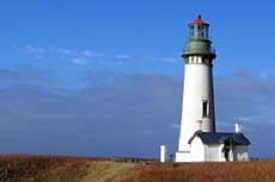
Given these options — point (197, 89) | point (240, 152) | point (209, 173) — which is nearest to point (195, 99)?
point (197, 89)

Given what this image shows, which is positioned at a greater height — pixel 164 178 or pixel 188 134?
pixel 188 134

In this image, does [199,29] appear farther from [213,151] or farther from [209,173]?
[209,173]

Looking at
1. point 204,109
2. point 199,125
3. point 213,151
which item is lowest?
point 213,151

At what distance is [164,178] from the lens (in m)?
29.3

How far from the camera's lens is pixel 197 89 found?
4325cm

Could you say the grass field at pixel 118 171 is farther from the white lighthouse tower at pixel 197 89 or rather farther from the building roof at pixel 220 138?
the white lighthouse tower at pixel 197 89

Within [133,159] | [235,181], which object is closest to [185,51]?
[133,159]

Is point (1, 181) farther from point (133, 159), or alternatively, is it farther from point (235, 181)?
point (235, 181)

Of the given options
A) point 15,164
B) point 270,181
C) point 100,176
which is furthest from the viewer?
point 15,164

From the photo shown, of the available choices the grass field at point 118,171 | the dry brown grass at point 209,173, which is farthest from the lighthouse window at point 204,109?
the dry brown grass at point 209,173

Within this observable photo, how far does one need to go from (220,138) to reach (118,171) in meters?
9.04

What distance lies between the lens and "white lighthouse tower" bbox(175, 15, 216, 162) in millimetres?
42781

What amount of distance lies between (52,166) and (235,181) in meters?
15.5

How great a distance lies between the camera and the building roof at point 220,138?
40.7 metres
